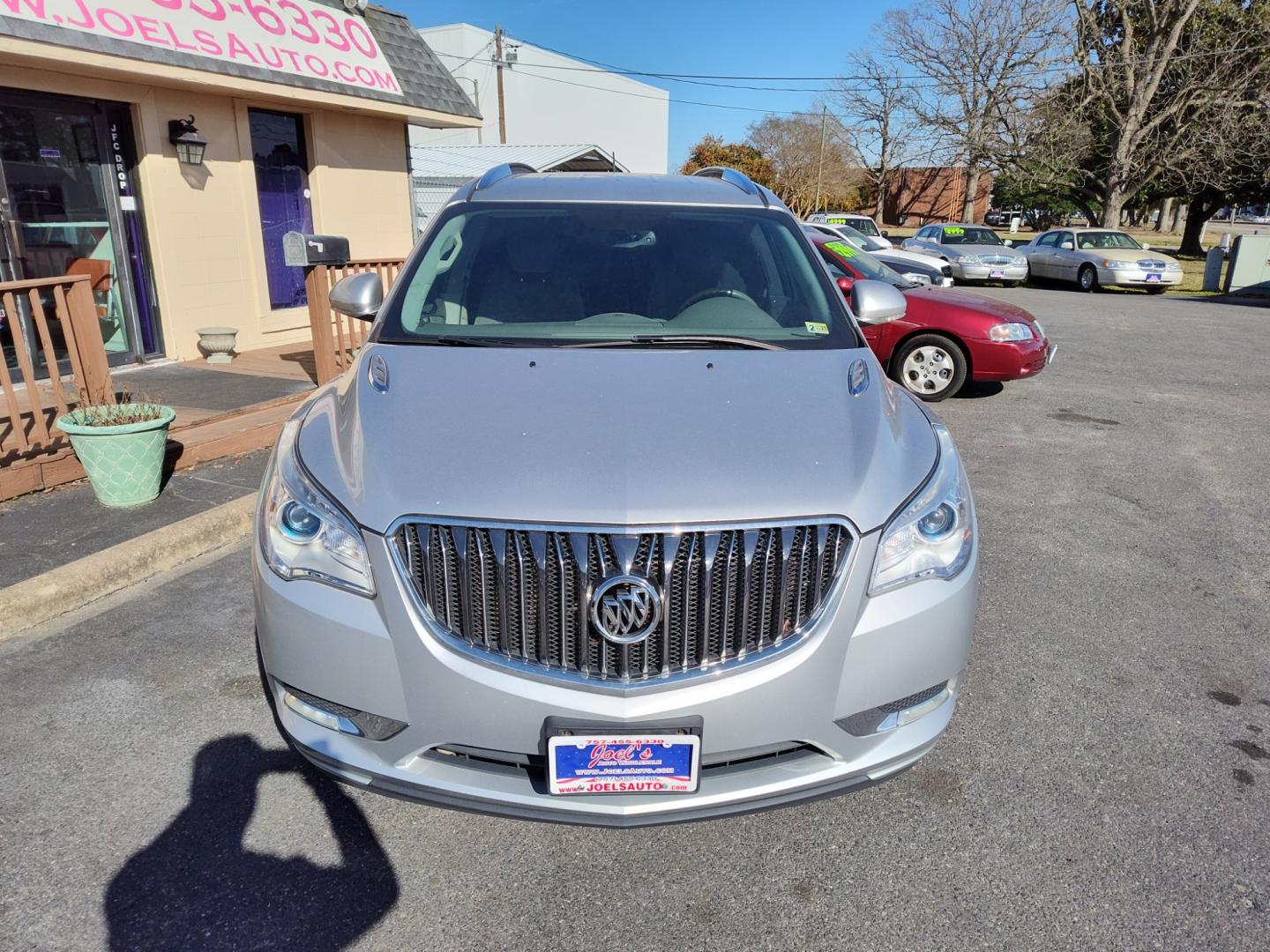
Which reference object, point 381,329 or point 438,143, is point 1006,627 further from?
point 438,143

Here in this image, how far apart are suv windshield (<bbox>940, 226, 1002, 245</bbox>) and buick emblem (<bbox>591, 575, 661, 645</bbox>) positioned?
82.3ft

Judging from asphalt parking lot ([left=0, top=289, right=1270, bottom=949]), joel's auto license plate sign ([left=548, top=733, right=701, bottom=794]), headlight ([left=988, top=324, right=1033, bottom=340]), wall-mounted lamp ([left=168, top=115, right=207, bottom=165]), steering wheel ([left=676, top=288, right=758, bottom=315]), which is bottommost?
asphalt parking lot ([left=0, top=289, right=1270, bottom=949])

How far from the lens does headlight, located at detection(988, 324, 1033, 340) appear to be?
828 cm

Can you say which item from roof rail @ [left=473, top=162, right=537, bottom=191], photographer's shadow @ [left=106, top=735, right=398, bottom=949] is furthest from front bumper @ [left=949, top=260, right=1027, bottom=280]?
photographer's shadow @ [left=106, top=735, right=398, bottom=949]

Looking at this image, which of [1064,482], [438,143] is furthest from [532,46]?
[1064,482]

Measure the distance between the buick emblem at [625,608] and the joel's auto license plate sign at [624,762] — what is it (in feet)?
0.79

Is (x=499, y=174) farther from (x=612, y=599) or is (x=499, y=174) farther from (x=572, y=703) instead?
(x=572, y=703)

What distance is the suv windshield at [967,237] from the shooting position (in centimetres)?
2458

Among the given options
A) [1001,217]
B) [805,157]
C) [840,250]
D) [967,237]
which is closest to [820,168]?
[805,157]

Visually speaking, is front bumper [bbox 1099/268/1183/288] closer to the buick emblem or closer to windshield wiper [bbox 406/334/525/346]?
windshield wiper [bbox 406/334/525/346]

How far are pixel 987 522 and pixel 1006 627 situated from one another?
1450 millimetres

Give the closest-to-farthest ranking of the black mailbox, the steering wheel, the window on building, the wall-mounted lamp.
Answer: the steering wheel
the black mailbox
the wall-mounted lamp
the window on building

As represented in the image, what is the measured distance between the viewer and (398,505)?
2.15 m

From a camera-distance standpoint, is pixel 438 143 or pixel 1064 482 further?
pixel 438 143
